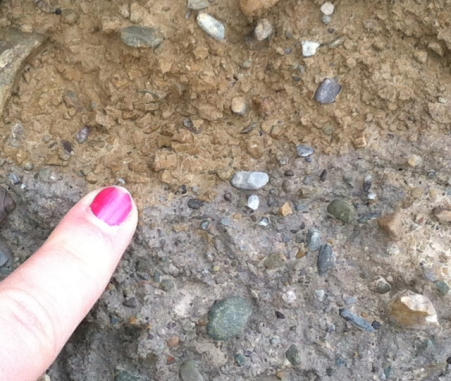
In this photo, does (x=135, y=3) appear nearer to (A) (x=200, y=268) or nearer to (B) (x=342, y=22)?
(B) (x=342, y=22)

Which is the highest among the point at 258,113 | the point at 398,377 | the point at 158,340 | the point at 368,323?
the point at 258,113

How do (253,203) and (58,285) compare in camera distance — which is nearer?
(58,285)

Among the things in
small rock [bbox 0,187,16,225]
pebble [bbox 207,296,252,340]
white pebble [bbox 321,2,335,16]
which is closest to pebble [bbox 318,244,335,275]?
pebble [bbox 207,296,252,340]

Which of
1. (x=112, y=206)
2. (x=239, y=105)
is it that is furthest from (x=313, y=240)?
(x=112, y=206)

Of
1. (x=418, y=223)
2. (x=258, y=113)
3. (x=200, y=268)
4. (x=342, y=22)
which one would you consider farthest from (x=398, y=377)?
(x=342, y=22)

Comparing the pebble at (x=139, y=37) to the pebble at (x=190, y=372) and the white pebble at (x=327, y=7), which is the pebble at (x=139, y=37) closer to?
the white pebble at (x=327, y=7)

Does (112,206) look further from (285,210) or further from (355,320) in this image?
(355,320)

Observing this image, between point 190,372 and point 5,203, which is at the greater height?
point 5,203
